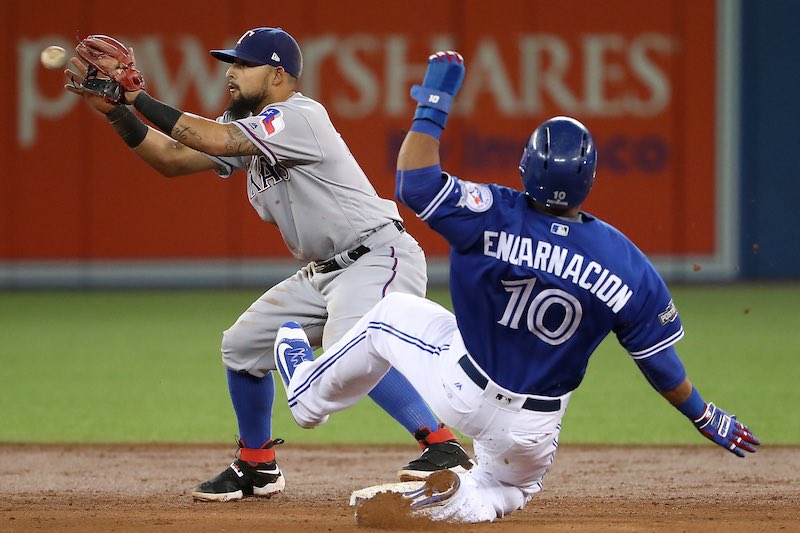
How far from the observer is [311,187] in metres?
5.33

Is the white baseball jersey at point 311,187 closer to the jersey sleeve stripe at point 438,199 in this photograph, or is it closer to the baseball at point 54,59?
the baseball at point 54,59

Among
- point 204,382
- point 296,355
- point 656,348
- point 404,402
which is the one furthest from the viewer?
point 204,382

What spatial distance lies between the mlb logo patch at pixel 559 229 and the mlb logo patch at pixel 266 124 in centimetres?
155

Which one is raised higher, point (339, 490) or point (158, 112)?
point (158, 112)

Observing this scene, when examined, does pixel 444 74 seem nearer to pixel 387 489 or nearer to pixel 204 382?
pixel 387 489

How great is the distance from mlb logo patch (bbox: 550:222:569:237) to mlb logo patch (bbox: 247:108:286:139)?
1545mm

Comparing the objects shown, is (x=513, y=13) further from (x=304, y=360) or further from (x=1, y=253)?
(x=304, y=360)

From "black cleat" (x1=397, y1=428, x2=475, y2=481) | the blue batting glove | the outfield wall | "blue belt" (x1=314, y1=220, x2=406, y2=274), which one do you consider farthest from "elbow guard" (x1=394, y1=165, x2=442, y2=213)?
the outfield wall

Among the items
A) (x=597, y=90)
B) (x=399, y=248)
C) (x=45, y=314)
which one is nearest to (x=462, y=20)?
(x=597, y=90)

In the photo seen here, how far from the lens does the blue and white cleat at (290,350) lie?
4.75 metres

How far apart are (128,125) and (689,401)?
8.85ft

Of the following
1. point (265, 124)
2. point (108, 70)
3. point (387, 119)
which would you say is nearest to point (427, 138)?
point (265, 124)

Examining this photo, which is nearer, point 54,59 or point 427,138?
point 427,138

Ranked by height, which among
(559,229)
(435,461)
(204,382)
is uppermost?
(559,229)
